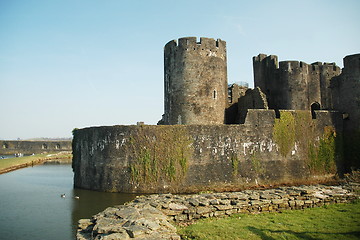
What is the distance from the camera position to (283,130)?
20.0 metres

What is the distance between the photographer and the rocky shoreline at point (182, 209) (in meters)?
8.27

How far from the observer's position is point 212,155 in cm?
1859

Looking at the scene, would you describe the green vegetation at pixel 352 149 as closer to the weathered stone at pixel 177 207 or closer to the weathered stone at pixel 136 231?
the weathered stone at pixel 177 207

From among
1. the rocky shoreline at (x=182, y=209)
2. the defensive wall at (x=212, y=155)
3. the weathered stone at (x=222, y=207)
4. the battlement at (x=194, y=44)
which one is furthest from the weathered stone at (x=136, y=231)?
the battlement at (x=194, y=44)

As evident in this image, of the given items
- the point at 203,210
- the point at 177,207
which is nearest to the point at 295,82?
the point at 203,210

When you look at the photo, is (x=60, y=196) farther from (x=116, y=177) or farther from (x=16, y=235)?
(x=16, y=235)

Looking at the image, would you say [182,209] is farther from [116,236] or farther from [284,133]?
[284,133]

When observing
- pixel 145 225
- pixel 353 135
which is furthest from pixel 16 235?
pixel 353 135

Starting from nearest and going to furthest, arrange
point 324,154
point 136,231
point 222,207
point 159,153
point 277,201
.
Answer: point 136,231 < point 222,207 < point 277,201 < point 159,153 < point 324,154

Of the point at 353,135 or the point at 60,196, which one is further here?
the point at 353,135

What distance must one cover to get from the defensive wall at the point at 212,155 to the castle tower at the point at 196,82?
4848 mm

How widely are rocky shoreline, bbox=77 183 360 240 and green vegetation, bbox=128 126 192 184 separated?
605cm

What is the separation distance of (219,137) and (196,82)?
6.59 metres

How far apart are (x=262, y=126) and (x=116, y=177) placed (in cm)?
1023
